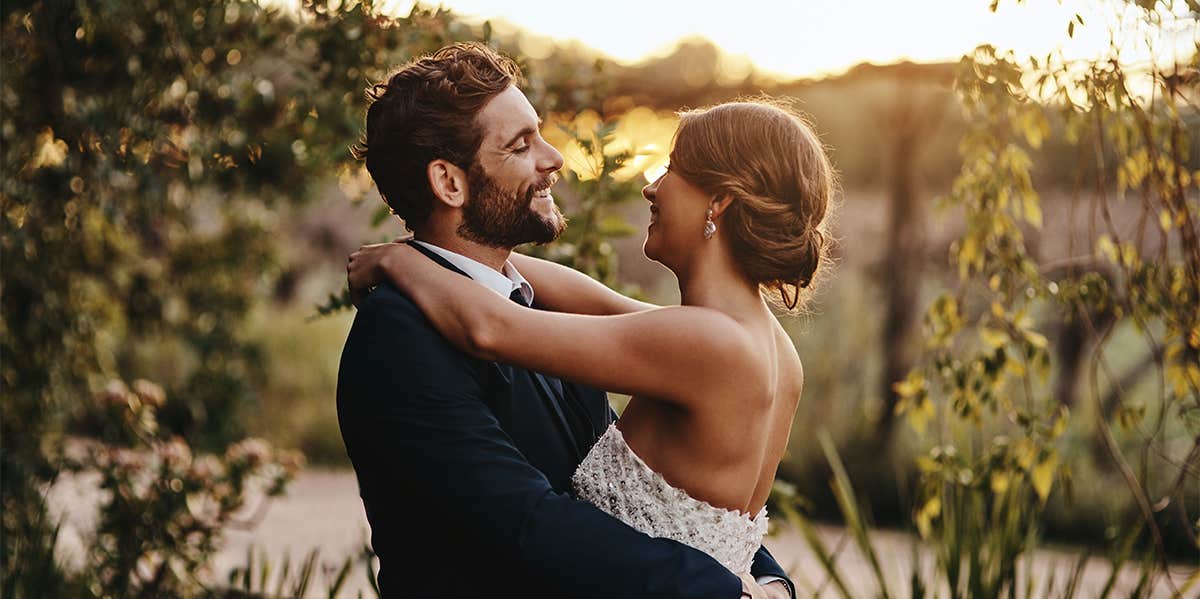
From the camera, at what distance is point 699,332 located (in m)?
1.84

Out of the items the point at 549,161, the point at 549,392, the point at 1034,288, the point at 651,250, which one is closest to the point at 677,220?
the point at 651,250

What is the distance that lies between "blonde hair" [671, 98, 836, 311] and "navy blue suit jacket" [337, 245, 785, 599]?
45 centimetres

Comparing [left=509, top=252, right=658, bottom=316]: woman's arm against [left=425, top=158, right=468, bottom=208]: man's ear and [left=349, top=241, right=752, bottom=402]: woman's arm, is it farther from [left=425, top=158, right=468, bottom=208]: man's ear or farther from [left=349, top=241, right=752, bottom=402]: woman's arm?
[left=349, top=241, right=752, bottom=402]: woman's arm

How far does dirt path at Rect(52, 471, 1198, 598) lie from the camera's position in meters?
6.14

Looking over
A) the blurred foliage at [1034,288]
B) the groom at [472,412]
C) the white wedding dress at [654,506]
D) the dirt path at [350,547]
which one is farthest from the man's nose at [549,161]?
the dirt path at [350,547]

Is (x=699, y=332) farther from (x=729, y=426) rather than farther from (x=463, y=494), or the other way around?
(x=463, y=494)

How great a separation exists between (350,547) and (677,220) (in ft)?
17.3

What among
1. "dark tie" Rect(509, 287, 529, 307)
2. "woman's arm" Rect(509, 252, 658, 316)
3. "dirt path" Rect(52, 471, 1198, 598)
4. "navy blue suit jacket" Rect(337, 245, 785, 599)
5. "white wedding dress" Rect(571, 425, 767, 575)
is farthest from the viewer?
"dirt path" Rect(52, 471, 1198, 598)

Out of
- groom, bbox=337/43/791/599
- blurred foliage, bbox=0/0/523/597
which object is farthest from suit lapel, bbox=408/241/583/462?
blurred foliage, bbox=0/0/523/597

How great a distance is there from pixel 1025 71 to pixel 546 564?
2.08 meters

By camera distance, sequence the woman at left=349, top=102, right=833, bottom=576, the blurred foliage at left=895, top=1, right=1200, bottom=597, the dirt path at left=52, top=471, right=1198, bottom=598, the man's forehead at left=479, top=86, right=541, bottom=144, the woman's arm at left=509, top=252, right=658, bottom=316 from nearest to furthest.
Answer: the woman at left=349, top=102, right=833, bottom=576, the man's forehead at left=479, top=86, right=541, bottom=144, the woman's arm at left=509, top=252, right=658, bottom=316, the blurred foliage at left=895, top=1, right=1200, bottom=597, the dirt path at left=52, top=471, right=1198, bottom=598

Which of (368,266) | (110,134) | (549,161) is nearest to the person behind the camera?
(368,266)

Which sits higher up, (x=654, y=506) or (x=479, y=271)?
(x=479, y=271)

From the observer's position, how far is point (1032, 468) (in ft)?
11.4
